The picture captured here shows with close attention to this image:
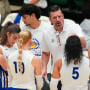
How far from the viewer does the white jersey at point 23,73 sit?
2922 mm

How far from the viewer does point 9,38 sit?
320 cm

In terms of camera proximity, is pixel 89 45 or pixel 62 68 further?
pixel 89 45

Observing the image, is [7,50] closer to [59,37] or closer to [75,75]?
[59,37]

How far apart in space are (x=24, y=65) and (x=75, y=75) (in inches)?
23.5

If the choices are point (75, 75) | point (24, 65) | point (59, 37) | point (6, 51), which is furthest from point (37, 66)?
point (59, 37)

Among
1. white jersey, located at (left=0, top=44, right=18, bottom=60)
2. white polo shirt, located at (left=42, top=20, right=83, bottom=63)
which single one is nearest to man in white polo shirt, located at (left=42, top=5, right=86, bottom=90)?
white polo shirt, located at (left=42, top=20, right=83, bottom=63)

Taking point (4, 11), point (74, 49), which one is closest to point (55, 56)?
point (74, 49)

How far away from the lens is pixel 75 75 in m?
2.86

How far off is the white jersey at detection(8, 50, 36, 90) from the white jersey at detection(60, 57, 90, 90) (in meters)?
0.38

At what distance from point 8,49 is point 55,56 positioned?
738mm

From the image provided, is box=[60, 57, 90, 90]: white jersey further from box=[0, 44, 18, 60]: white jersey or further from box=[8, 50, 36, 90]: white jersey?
box=[0, 44, 18, 60]: white jersey

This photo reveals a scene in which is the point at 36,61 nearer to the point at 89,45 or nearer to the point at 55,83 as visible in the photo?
the point at 55,83

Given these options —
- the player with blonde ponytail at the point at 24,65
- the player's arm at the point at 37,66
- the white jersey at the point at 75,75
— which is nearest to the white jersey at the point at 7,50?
the player with blonde ponytail at the point at 24,65

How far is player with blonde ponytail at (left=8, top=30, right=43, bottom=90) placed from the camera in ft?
9.53
